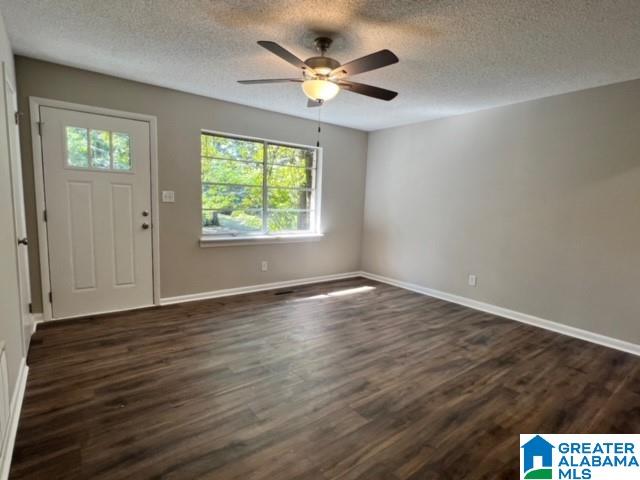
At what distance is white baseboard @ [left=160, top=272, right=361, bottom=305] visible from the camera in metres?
3.99

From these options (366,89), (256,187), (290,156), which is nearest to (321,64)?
(366,89)

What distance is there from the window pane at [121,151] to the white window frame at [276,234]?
2.49 ft

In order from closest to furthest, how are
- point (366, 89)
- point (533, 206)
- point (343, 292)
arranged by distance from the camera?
1. point (366, 89)
2. point (533, 206)
3. point (343, 292)

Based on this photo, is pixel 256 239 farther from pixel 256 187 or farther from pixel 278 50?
pixel 278 50

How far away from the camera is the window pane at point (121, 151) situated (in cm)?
344

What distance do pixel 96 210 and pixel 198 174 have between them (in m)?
1.11

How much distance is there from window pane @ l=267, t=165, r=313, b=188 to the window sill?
2.41 ft

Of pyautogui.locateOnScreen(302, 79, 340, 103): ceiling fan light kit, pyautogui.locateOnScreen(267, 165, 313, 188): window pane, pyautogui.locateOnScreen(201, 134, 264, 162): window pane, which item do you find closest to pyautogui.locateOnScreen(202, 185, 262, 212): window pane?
pyautogui.locateOnScreen(267, 165, 313, 188): window pane

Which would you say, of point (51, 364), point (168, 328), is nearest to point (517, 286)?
point (168, 328)

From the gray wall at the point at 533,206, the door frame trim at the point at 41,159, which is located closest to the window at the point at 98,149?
the door frame trim at the point at 41,159

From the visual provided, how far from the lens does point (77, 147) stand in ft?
10.7

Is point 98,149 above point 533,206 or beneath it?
above

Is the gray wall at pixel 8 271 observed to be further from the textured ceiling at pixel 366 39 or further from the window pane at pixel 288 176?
the window pane at pixel 288 176

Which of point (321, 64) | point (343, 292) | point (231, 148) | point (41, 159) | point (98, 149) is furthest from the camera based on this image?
point (343, 292)
